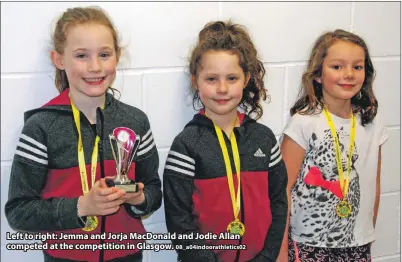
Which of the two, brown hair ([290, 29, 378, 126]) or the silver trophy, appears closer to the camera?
the silver trophy

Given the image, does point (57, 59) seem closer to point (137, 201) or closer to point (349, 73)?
point (137, 201)

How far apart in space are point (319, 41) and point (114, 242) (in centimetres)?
111

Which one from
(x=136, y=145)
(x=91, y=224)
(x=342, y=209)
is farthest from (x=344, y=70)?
(x=91, y=224)

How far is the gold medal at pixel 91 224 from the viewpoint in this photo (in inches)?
64.1

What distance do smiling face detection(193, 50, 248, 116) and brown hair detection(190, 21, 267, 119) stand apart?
0.09 ft

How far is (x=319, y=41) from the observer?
82.5 inches

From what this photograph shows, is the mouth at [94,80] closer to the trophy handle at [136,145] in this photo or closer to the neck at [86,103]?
the neck at [86,103]

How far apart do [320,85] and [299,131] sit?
224mm

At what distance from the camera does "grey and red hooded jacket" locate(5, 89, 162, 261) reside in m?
1.55

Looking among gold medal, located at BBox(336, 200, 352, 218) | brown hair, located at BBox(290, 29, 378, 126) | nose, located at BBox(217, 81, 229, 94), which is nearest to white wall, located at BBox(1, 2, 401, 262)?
brown hair, located at BBox(290, 29, 378, 126)

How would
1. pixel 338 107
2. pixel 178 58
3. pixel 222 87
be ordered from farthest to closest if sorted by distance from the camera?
pixel 338 107, pixel 178 58, pixel 222 87

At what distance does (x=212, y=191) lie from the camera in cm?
172

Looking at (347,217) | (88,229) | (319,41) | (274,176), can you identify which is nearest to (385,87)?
(319,41)

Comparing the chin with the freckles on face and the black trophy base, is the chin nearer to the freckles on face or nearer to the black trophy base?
the freckles on face
